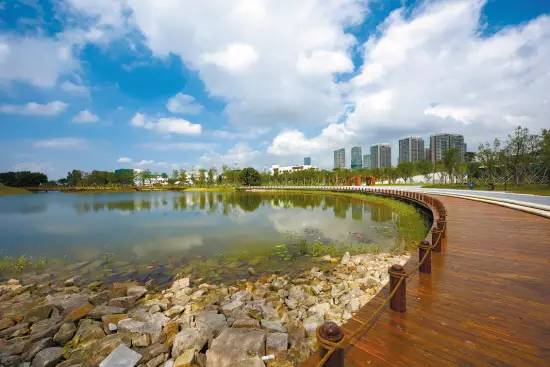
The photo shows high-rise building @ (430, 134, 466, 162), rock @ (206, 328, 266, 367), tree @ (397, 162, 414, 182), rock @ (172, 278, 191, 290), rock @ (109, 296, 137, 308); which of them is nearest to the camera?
rock @ (206, 328, 266, 367)

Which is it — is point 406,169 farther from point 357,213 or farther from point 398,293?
point 398,293

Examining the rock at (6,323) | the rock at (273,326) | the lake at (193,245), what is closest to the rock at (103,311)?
the rock at (6,323)

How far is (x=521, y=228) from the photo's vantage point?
9.73 m

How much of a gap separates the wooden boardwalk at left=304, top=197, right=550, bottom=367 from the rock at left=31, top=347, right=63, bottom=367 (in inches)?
217

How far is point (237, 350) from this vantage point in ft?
14.7

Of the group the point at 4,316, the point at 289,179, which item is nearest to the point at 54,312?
the point at 4,316

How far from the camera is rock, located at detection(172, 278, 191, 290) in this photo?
849cm

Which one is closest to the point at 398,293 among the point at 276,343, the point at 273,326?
the point at 276,343

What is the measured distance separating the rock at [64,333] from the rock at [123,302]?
45.1 inches

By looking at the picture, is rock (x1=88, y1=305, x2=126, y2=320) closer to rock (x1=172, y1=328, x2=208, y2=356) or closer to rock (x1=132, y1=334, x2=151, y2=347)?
rock (x1=132, y1=334, x2=151, y2=347)

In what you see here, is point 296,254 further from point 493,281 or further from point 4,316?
point 4,316

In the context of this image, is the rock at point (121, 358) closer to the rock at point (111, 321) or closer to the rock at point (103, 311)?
the rock at point (111, 321)

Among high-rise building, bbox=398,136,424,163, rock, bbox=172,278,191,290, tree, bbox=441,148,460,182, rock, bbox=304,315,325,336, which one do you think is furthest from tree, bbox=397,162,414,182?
rock, bbox=304,315,325,336

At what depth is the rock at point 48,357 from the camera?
4.83 metres
